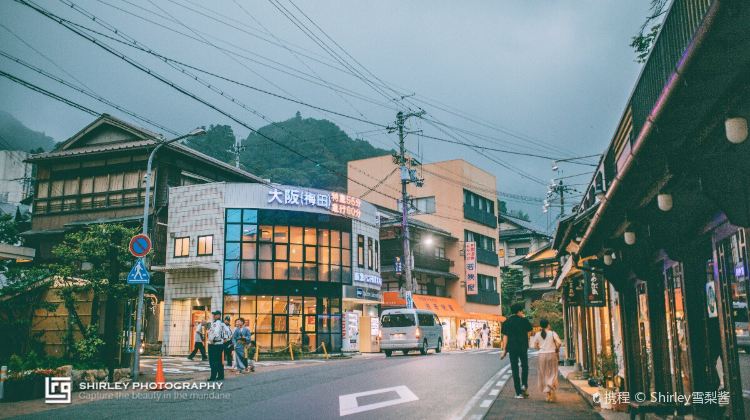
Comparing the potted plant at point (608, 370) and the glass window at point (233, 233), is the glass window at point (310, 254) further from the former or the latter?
the potted plant at point (608, 370)

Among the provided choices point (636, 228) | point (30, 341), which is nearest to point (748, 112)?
point (636, 228)

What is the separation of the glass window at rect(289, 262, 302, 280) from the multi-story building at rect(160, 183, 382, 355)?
0.06 meters

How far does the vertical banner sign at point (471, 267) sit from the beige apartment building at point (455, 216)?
2.85ft

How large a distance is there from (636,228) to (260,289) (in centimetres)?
2552

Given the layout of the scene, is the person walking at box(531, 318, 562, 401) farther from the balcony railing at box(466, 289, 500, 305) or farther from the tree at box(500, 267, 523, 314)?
the tree at box(500, 267, 523, 314)

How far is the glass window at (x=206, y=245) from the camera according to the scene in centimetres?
3234

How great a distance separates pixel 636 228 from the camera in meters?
9.22

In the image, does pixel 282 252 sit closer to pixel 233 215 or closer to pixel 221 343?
pixel 233 215

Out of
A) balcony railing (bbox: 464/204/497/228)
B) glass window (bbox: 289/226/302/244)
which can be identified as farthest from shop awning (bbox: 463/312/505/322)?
glass window (bbox: 289/226/302/244)

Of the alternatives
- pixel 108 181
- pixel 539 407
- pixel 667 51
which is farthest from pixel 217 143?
pixel 667 51

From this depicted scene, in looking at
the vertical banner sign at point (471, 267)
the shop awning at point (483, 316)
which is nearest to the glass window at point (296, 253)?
the vertical banner sign at point (471, 267)

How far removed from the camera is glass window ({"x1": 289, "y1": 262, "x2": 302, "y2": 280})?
33.3m

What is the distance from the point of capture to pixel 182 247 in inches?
1296

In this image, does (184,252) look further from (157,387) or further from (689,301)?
(689,301)
